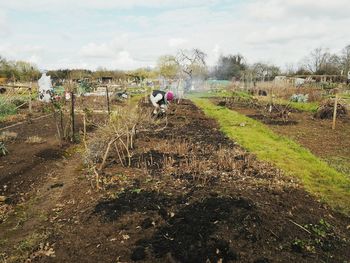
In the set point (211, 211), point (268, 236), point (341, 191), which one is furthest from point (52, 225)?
point (341, 191)

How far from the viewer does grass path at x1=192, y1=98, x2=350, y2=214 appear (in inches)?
239

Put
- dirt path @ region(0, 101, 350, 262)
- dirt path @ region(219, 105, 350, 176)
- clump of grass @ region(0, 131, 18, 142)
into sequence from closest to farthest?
dirt path @ region(0, 101, 350, 262) → dirt path @ region(219, 105, 350, 176) → clump of grass @ region(0, 131, 18, 142)

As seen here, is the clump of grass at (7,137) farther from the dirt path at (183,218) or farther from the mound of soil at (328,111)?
the mound of soil at (328,111)

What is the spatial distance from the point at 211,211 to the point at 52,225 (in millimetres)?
2443

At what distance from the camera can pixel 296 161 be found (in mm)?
8281

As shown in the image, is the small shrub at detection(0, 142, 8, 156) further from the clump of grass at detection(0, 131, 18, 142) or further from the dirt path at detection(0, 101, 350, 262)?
the dirt path at detection(0, 101, 350, 262)

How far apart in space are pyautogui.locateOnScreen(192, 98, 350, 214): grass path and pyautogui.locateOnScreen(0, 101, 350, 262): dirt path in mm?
516

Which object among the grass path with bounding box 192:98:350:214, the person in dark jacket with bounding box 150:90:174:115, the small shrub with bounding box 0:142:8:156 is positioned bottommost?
the grass path with bounding box 192:98:350:214

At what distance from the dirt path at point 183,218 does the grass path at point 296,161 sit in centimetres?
52

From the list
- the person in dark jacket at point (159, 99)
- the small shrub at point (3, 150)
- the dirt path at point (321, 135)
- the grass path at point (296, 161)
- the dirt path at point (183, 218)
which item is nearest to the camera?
the dirt path at point (183, 218)

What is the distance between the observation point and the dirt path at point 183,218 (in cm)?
393

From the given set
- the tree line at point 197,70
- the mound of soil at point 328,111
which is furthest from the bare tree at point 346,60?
the mound of soil at point 328,111

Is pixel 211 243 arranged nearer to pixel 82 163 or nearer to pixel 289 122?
pixel 82 163

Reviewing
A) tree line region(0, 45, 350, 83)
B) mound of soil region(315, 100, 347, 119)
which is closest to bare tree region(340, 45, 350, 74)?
tree line region(0, 45, 350, 83)
